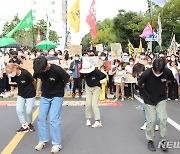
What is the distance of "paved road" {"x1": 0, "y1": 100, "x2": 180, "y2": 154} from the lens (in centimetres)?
597

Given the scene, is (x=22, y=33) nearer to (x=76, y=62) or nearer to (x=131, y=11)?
(x=131, y=11)

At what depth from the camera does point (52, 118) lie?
5.90m

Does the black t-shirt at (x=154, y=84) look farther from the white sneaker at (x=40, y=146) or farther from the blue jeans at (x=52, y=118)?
the white sneaker at (x=40, y=146)

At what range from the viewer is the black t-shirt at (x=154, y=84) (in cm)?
607

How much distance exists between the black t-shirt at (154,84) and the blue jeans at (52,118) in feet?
5.22

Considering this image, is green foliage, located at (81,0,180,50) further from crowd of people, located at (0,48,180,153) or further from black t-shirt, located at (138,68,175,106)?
black t-shirt, located at (138,68,175,106)

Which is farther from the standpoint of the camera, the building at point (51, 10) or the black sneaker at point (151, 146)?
the building at point (51, 10)

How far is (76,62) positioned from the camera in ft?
43.4

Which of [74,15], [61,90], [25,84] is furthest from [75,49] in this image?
[61,90]

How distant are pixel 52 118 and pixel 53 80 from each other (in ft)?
2.20

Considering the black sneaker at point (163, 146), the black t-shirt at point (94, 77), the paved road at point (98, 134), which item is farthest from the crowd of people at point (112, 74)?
the black sneaker at point (163, 146)

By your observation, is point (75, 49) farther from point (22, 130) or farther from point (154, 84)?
point (154, 84)

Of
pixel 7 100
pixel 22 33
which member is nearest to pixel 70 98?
pixel 7 100

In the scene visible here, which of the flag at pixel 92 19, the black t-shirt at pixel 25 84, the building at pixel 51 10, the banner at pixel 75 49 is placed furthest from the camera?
the building at pixel 51 10
